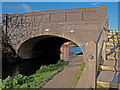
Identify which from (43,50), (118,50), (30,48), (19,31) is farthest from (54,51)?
(118,50)

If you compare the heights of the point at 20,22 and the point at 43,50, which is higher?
the point at 20,22

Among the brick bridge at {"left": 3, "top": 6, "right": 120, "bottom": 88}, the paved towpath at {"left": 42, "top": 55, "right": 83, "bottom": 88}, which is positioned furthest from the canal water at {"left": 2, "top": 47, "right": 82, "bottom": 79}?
the paved towpath at {"left": 42, "top": 55, "right": 83, "bottom": 88}

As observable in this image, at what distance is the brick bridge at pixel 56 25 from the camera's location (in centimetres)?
1016

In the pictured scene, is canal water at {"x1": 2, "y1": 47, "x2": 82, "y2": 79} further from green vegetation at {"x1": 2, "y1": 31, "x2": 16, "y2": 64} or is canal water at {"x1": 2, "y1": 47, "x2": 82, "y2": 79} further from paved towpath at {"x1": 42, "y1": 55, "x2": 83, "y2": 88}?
paved towpath at {"x1": 42, "y1": 55, "x2": 83, "y2": 88}

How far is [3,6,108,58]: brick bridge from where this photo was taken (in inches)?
400

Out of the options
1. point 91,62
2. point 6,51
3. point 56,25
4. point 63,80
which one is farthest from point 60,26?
point 91,62

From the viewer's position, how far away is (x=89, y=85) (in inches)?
111

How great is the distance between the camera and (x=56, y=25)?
11.5 meters

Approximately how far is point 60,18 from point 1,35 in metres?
7.75

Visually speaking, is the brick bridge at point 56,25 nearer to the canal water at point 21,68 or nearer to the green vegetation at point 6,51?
the green vegetation at point 6,51

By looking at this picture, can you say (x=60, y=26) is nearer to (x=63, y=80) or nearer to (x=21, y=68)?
(x=21, y=68)

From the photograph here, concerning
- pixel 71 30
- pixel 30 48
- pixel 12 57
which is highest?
pixel 71 30

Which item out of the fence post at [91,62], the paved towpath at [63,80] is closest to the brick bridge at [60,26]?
the paved towpath at [63,80]

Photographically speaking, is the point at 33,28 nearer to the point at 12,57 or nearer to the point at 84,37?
the point at 12,57
